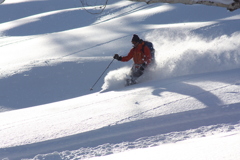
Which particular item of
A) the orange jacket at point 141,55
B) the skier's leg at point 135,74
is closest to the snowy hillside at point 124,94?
the skier's leg at point 135,74

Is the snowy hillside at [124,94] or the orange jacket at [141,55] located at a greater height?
the orange jacket at [141,55]

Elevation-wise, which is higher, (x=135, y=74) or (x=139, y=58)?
(x=139, y=58)

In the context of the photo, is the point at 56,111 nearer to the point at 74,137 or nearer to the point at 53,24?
the point at 74,137

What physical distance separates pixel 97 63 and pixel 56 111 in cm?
527

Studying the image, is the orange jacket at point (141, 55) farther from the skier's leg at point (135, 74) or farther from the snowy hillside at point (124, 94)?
the snowy hillside at point (124, 94)

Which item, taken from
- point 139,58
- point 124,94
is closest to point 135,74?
point 139,58

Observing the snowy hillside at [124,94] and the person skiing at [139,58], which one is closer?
the snowy hillside at [124,94]

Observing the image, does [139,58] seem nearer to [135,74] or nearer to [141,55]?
[141,55]

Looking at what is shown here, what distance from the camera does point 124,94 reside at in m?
6.97

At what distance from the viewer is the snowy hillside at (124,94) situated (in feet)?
15.4

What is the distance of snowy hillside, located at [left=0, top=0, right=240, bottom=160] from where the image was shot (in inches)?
→ 185

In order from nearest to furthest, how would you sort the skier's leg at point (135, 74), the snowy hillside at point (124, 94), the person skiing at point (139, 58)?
the snowy hillside at point (124, 94) < the person skiing at point (139, 58) < the skier's leg at point (135, 74)

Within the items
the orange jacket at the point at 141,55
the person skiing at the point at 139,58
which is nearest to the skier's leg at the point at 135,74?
the person skiing at the point at 139,58

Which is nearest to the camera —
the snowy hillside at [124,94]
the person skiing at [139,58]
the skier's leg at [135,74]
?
the snowy hillside at [124,94]
